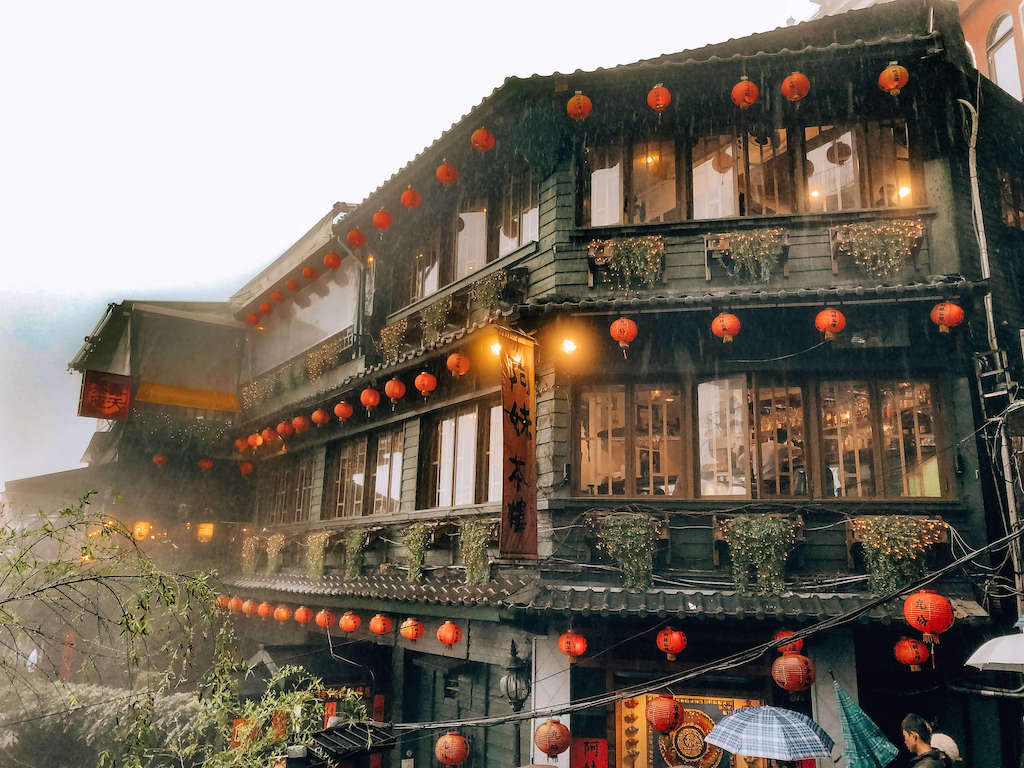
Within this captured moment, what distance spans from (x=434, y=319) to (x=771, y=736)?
31.5 feet

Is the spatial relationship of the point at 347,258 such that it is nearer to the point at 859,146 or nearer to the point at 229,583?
the point at 229,583

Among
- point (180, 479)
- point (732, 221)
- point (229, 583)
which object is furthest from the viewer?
point (180, 479)

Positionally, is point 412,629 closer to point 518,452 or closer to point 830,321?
point 518,452

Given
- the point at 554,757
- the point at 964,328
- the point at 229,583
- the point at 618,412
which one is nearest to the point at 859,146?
the point at 964,328

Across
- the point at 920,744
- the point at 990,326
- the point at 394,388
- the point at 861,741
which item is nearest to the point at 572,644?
the point at 861,741

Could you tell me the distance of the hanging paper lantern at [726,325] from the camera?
10328mm

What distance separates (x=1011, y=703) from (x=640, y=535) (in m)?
5.27

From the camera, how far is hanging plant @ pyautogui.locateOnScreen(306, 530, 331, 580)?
1681 cm

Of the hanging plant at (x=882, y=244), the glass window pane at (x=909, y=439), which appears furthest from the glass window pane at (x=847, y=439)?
the hanging plant at (x=882, y=244)

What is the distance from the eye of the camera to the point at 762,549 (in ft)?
33.5

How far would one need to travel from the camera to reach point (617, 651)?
10773 millimetres

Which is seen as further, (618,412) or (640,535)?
(618,412)

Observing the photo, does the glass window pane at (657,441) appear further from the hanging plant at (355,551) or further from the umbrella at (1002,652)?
the hanging plant at (355,551)

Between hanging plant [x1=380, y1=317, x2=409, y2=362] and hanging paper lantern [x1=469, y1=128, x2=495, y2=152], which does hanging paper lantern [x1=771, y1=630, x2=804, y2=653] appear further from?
hanging plant [x1=380, y1=317, x2=409, y2=362]
